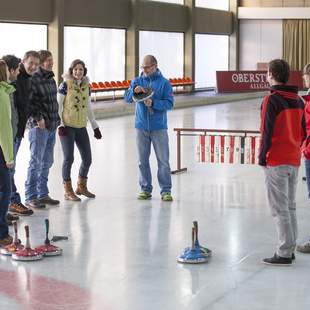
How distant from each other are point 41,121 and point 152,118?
1.48 m

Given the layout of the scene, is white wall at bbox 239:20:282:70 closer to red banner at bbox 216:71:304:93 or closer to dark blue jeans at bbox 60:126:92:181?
red banner at bbox 216:71:304:93

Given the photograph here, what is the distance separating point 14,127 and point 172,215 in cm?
215

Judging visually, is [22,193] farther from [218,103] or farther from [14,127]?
[218,103]

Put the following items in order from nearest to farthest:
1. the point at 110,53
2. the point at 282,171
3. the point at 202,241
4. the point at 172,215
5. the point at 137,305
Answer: the point at 137,305, the point at 282,171, the point at 202,241, the point at 172,215, the point at 110,53

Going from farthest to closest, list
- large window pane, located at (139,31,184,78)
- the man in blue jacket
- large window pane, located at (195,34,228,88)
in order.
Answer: large window pane, located at (195,34,228,88)
large window pane, located at (139,31,184,78)
the man in blue jacket

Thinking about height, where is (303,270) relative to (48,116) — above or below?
below

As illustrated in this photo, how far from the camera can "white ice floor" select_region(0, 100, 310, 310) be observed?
21.0ft

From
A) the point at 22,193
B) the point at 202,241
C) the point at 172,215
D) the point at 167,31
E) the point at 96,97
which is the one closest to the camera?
the point at 202,241

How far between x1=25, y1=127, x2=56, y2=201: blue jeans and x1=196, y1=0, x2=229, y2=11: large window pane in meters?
31.3

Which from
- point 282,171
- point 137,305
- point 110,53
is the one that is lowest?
point 137,305

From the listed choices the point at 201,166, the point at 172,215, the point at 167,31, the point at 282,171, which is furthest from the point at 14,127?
the point at 167,31

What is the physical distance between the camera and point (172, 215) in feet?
32.2

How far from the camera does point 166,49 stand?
37750 mm

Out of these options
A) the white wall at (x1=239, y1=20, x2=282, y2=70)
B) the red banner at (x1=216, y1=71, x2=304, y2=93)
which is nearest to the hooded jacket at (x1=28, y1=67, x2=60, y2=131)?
the red banner at (x1=216, y1=71, x2=304, y2=93)
